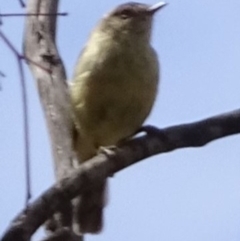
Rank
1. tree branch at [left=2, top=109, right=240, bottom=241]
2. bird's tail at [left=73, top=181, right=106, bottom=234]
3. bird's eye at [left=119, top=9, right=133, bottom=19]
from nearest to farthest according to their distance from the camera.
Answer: tree branch at [left=2, top=109, right=240, bottom=241]
bird's tail at [left=73, top=181, right=106, bottom=234]
bird's eye at [left=119, top=9, right=133, bottom=19]

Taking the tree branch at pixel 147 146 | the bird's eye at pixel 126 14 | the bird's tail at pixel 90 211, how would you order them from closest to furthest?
the tree branch at pixel 147 146
the bird's tail at pixel 90 211
the bird's eye at pixel 126 14

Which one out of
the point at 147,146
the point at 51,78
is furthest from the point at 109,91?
the point at 147,146

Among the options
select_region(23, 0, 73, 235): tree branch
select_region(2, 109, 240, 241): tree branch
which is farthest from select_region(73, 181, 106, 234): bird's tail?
select_region(2, 109, 240, 241): tree branch

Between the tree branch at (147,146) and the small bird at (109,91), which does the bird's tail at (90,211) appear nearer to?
the small bird at (109,91)

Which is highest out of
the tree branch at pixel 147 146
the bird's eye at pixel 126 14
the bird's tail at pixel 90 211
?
the bird's eye at pixel 126 14

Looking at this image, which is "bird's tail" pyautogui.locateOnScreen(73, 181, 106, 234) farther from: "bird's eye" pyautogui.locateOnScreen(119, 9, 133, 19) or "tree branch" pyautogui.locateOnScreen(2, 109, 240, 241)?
"bird's eye" pyautogui.locateOnScreen(119, 9, 133, 19)

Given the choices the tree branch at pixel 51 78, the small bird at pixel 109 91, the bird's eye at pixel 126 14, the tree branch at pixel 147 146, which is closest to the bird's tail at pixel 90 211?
the small bird at pixel 109 91

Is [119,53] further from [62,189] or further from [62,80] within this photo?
[62,189]

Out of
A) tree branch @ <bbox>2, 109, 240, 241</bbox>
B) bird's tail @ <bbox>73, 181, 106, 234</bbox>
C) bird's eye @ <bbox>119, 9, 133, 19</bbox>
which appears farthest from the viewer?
bird's eye @ <bbox>119, 9, 133, 19</bbox>

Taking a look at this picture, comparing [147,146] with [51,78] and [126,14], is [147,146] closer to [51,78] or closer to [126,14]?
[51,78]

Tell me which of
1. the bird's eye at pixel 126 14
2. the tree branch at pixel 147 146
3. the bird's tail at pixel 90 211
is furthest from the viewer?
the bird's eye at pixel 126 14
